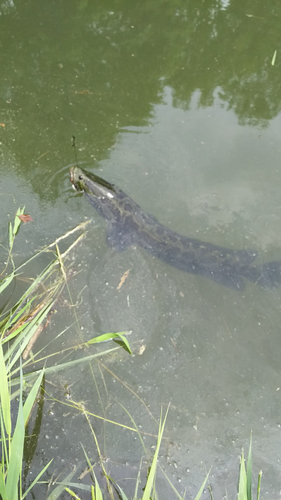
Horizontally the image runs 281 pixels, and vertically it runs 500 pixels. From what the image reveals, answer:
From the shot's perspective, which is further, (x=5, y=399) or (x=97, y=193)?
(x=97, y=193)

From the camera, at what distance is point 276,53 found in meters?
5.46

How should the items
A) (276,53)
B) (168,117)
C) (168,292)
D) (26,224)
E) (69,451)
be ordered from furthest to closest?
(276,53)
(168,117)
(26,224)
(168,292)
(69,451)

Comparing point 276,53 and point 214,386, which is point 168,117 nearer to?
point 276,53

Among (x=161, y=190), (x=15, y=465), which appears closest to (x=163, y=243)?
(x=161, y=190)

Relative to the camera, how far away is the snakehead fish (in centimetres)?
359

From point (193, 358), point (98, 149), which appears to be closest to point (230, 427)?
point (193, 358)

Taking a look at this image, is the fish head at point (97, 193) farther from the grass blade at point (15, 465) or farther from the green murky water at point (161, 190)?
the grass blade at point (15, 465)

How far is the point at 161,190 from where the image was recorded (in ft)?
13.8

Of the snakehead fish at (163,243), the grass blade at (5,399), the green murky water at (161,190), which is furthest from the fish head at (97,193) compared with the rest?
the grass blade at (5,399)

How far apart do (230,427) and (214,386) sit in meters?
0.33

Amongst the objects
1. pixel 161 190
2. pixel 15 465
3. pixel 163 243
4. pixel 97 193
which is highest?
pixel 161 190

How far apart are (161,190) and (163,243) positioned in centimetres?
75

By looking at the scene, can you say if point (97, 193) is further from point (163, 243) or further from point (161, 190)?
point (163, 243)

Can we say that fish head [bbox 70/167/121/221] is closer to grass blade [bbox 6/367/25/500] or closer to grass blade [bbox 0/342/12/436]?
grass blade [bbox 0/342/12/436]
